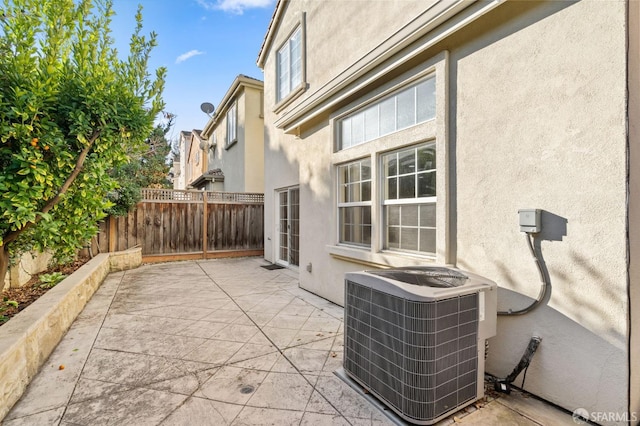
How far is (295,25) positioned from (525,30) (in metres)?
5.99

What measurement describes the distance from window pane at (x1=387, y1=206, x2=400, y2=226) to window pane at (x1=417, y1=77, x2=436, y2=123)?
1.17m

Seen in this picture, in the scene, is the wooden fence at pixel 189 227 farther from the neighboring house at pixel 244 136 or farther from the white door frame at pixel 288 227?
the white door frame at pixel 288 227

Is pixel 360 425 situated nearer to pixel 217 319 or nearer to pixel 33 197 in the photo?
pixel 217 319

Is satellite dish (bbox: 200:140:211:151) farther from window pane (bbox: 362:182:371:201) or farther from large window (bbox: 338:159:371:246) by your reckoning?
window pane (bbox: 362:182:371:201)

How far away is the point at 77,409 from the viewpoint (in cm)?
239

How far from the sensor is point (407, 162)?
155 inches

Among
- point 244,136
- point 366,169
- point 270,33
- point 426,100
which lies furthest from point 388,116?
point 244,136

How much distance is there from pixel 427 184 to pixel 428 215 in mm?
369

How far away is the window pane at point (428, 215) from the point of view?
3.53 m

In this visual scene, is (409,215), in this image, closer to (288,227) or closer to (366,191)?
(366,191)

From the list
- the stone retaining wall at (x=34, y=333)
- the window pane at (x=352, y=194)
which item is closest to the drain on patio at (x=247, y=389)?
the stone retaining wall at (x=34, y=333)

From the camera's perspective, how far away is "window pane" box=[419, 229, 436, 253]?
139 inches

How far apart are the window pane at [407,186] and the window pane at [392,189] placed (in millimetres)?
82

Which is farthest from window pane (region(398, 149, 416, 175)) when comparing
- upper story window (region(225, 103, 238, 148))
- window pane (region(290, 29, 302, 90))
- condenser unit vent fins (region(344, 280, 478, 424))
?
upper story window (region(225, 103, 238, 148))
